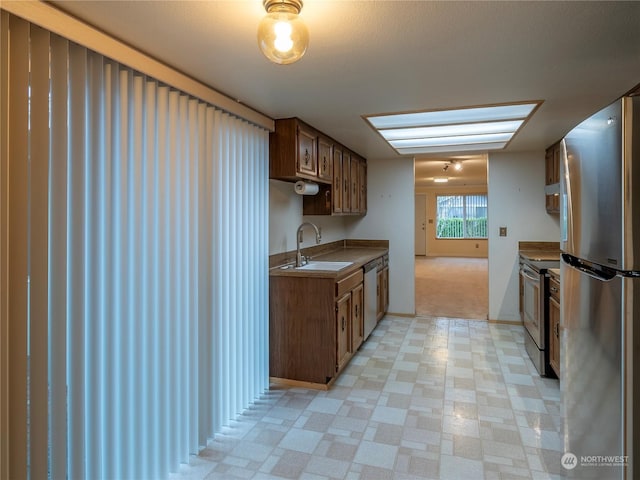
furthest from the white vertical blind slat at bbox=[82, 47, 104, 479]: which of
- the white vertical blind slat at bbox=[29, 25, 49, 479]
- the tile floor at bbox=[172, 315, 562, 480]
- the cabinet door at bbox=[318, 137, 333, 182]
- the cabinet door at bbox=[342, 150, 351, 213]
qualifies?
the cabinet door at bbox=[342, 150, 351, 213]

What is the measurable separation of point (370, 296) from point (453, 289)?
3408mm

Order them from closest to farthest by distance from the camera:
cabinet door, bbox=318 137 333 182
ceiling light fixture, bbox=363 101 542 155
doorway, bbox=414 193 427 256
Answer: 1. ceiling light fixture, bbox=363 101 542 155
2. cabinet door, bbox=318 137 333 182
3. doorway, bbox=414 193 427 256

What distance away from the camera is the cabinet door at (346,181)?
13.7ft

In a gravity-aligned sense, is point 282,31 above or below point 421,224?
above

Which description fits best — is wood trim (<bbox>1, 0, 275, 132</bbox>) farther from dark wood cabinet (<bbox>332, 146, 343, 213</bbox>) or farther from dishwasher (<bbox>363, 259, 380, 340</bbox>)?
dishwasher (<bbox>363, 259, 380, 340</bbox>)

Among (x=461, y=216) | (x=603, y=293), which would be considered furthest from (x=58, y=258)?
(x=461, y=216)

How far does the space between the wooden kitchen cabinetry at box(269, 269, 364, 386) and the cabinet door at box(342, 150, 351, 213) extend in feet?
4.16

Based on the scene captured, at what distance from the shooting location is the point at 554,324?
306 centimetres

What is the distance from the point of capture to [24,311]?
1.38m

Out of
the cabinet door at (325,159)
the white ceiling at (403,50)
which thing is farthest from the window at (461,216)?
the white ceiling at (403,50)

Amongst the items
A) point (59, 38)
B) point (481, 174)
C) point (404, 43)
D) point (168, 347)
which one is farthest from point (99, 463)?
point (481, 174)

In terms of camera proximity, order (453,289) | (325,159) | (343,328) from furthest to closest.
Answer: (453,289) < (325,159) < (343,328)

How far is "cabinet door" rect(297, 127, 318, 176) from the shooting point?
3105 mm

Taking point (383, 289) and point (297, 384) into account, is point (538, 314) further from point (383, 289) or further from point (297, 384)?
point (297, 384)
